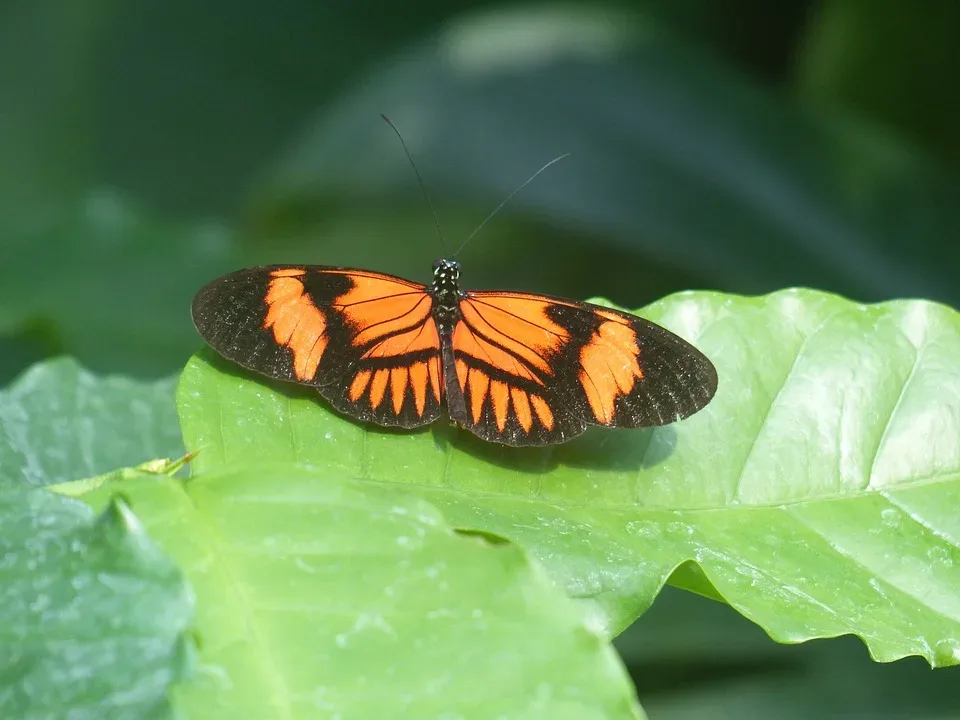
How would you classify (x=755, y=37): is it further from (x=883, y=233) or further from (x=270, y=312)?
(x=270, y=312)

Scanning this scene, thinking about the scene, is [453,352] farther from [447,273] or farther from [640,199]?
[640,199]

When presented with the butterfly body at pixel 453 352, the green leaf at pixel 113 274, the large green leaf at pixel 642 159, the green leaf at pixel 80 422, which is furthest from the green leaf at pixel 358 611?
the large green leaf at pixel 642 159

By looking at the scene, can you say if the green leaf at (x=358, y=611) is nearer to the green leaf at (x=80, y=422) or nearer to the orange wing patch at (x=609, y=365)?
the orange wing patch at (x=609, y=365)

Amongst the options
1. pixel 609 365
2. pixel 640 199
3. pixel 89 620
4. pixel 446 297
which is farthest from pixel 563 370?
pixel 640 199

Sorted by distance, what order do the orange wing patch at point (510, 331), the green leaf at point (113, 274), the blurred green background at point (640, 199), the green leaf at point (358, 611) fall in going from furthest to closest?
1. the green leaf at point (113, 274)
2. the blurred green background at point (640, 199)
3. the orange wing patch at point (510, 331)
4. the green leaf at point (358, 611)

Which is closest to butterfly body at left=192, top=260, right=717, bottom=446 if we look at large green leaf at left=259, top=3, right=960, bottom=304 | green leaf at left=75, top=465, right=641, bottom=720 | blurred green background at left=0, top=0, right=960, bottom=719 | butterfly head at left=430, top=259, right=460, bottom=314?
butterfly head at left=430, top=259, right=460, bottom=314

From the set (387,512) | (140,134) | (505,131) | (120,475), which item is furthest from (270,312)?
(140,134)

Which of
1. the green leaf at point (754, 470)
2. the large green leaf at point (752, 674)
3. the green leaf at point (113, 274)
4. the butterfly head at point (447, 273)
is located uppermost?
the butterfly head at point (447, 273)
